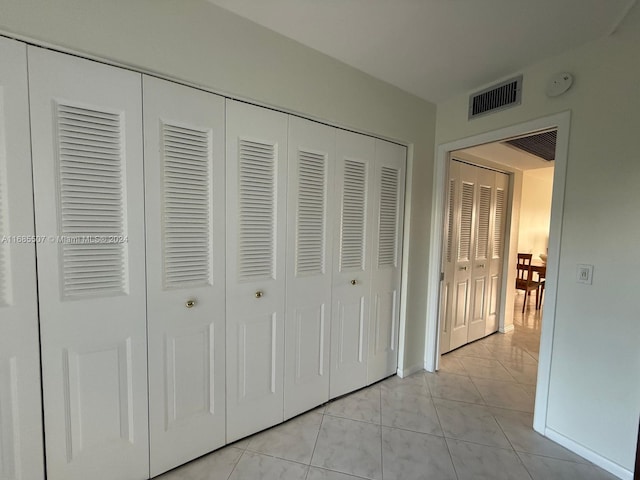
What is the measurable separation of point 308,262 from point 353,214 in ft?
1.66

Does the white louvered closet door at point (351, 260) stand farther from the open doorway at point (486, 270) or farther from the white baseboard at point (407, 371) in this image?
the open doorway at point (486, 270)

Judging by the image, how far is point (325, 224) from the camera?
1.87 m

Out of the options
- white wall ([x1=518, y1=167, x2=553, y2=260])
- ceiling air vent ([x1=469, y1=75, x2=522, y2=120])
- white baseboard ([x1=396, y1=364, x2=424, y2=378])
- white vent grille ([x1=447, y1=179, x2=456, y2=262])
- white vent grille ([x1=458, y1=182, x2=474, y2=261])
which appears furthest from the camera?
white wall ([x1=518, y1=167, x2=553, y2=260])

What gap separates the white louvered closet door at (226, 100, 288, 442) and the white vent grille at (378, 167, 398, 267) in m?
0.88

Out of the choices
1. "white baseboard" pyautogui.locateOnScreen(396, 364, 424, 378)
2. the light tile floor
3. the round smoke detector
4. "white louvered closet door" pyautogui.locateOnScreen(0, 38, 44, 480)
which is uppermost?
the round smoke detector

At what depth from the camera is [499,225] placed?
3334mm

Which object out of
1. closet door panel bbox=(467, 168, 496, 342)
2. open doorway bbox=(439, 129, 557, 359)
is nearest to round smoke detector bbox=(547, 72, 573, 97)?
open doorway bbox=(439, 129, 557, 359)

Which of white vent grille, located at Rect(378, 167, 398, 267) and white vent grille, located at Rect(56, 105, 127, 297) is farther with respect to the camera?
white vent grille, located at Rect(378, 167, 398, 267)

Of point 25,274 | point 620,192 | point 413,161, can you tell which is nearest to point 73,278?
point 25,274

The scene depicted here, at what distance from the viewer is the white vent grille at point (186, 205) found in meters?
1.33

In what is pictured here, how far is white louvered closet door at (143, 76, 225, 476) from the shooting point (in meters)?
1.31

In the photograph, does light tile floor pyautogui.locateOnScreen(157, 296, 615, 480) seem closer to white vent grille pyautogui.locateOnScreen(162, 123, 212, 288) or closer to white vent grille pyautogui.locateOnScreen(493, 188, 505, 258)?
white vent grille pyautogui.locateOnScreen(162, 123, 212, 288)

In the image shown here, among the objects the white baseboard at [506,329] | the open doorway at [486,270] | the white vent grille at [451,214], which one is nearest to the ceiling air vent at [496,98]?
the open doorway at [486,270]

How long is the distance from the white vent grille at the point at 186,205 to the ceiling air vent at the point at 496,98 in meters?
2.00
